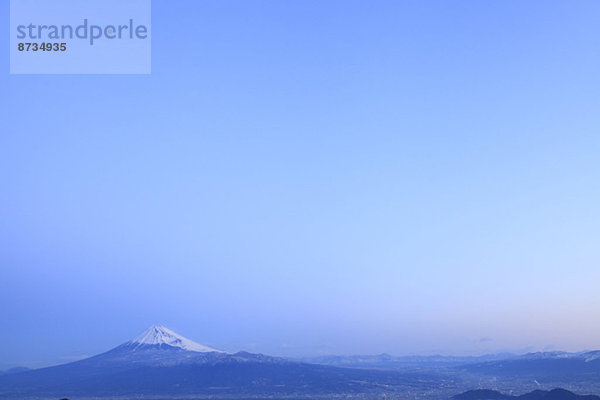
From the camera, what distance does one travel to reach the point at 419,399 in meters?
193

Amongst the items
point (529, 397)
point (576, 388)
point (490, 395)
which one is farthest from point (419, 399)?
point (576, 388)

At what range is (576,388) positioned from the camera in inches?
7726

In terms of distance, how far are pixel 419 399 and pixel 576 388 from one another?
55.4 meters

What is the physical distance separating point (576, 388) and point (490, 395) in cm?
4059

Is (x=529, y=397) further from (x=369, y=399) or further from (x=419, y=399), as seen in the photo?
(x=369, y=399)

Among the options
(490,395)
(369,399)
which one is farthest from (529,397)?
(369,399)

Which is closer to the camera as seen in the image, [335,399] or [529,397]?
[529,397]

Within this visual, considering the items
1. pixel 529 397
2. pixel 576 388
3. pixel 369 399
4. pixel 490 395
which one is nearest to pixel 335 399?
pixel 369 399

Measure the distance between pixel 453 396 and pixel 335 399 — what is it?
40.6m

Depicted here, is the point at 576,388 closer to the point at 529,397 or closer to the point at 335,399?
the point at 529,397

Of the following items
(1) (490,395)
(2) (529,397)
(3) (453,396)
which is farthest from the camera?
(3) (453,396)

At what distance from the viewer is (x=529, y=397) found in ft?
535

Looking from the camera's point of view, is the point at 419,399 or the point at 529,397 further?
the point at 419,399

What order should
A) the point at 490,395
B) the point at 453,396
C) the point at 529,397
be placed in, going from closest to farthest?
the point at 529,397, the point at 490,395, the point at 453,396
